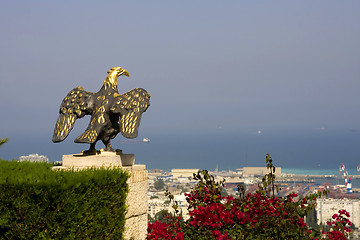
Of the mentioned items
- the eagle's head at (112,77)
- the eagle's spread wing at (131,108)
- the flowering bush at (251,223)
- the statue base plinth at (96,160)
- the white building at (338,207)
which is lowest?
the white building at (338,207)

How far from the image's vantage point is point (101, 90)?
7.32 metres

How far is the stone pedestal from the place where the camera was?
21.4 ft

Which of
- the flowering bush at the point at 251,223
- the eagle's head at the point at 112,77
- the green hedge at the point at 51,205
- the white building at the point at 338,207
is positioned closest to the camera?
the green hedge at the point at 51,205

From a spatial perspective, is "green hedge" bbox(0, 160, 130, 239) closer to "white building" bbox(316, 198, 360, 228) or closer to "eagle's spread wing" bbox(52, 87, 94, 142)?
"eagle's spread wing" bbox(52, 87, 94, 142)

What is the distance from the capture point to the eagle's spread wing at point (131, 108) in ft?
21.3

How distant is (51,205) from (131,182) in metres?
1.58

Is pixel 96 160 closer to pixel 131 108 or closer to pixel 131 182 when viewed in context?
pixel 131 182

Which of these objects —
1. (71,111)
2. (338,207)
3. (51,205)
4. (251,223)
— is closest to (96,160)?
(71,111)

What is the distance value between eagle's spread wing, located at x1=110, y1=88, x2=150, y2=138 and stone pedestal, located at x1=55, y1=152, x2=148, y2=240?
496 millimetres

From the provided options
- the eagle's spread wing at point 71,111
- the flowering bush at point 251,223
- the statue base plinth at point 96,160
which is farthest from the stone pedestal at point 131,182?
the eagle's spread wing at point 71,111

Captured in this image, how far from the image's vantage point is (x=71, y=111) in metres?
7.15

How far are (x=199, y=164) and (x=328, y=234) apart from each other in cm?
16034

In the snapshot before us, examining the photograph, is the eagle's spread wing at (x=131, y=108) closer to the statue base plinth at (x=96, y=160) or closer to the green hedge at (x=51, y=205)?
the statue base plinth at (x=96, y=160)

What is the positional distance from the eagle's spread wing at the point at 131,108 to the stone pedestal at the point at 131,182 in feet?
1.63
